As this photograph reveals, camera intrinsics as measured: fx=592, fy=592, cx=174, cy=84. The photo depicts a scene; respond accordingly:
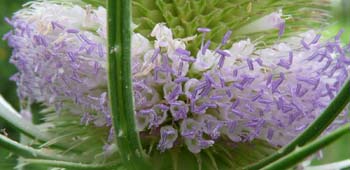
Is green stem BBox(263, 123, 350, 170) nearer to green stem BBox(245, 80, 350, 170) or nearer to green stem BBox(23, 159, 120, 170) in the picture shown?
green stem BBox(245, 80, 350, 170)

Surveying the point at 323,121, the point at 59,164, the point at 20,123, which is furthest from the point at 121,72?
the point at 20,123

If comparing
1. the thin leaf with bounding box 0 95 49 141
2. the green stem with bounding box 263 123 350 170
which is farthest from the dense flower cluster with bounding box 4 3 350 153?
the green stem with bounding box 263 123 350 170

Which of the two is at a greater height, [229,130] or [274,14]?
[274,14]

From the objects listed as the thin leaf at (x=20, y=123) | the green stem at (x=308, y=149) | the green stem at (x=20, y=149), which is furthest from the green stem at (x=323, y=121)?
the thin leaf at (x=20, y=123)

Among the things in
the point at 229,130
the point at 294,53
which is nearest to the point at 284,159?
the point at 229,130

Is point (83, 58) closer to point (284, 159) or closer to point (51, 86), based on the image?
point (51, 86)

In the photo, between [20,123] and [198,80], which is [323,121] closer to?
[198,80]

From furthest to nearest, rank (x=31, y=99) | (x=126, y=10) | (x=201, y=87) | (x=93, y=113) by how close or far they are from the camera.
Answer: (x=31, y=99) < (x=93, y=113) < (x=201, y=87) < (x=126, y=10)
